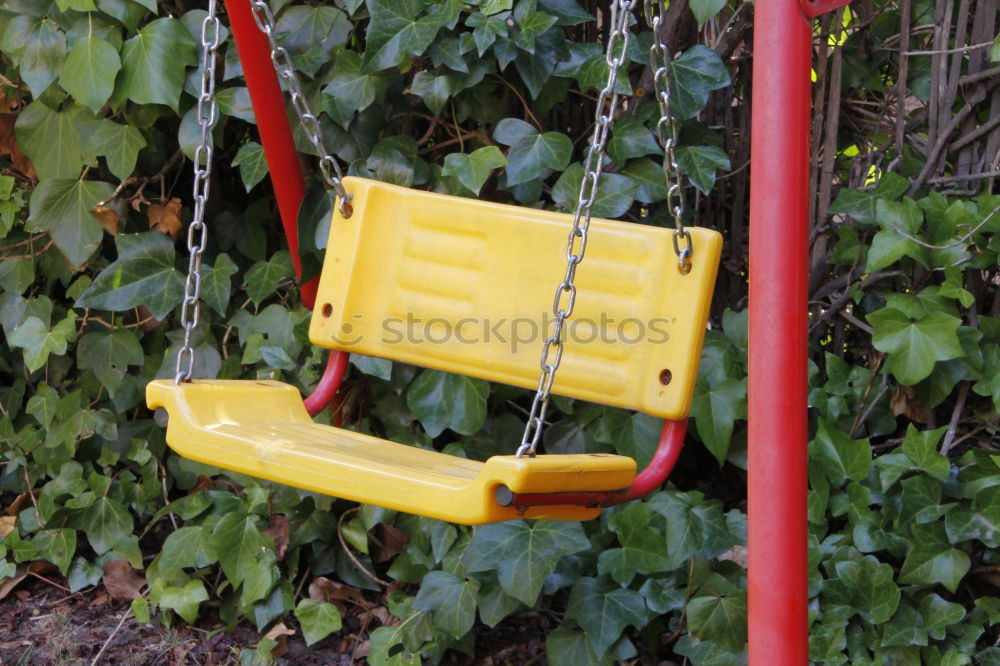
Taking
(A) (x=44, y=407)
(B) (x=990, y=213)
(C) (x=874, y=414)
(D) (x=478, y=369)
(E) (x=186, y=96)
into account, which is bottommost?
(A) (x=44, y=407)

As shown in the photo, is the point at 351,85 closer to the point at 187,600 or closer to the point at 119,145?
the point at 119,145

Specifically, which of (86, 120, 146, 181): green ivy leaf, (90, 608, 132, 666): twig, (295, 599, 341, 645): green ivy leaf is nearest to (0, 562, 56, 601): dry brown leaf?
(90, 608, 132, 666): twig

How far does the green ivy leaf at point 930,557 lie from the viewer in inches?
77.3

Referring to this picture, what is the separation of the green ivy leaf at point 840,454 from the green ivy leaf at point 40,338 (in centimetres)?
182

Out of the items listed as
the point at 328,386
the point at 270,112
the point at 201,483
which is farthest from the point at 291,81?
the point at 201,483

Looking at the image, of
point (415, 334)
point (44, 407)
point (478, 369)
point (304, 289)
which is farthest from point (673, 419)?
point (44, 407)

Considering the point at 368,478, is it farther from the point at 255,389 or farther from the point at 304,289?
the point at 304,289

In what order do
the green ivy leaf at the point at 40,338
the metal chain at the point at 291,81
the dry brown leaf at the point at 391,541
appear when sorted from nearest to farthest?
the metal chain at the point at 291,81 → the dry brown leaf at the point at 391,541 → the green ivy leaf at the point at 40,338

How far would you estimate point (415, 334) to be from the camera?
195 cm

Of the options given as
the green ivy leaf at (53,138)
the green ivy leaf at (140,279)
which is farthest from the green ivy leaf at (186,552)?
the green ivy leaf at (53,138)

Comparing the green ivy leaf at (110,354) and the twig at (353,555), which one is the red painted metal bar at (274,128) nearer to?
the twig at (353,555)

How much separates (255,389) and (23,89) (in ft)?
4.49

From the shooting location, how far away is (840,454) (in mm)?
2090

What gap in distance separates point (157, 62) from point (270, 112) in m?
0.44
